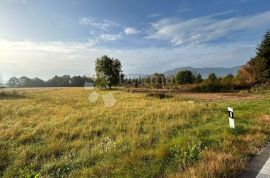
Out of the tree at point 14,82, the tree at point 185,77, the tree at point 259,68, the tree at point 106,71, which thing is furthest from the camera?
the tree at point 14,82

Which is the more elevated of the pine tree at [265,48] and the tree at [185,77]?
the pine tree at [265,48]

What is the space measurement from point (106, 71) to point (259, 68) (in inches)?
1222

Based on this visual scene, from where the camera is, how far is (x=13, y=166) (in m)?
6.73

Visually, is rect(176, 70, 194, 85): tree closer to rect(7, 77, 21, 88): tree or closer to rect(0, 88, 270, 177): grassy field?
rect(0, 88, 270, 177): grassy field

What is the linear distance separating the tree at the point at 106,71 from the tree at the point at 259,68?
2707 centimetres

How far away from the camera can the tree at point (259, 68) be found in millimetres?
37844

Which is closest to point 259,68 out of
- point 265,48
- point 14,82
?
point 265,48

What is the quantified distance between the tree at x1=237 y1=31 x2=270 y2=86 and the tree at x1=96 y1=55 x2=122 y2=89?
27.1 m

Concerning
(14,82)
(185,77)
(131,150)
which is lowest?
(131,150)

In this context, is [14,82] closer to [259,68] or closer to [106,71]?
[106,71]

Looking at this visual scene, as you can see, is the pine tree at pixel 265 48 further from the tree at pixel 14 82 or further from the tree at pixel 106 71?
the tree at pixel 14 82

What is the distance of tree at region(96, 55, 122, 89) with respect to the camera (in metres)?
57.5

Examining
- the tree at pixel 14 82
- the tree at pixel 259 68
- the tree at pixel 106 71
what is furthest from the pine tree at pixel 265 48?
the tree at pixel 14 82

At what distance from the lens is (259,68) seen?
3834 centimetres
